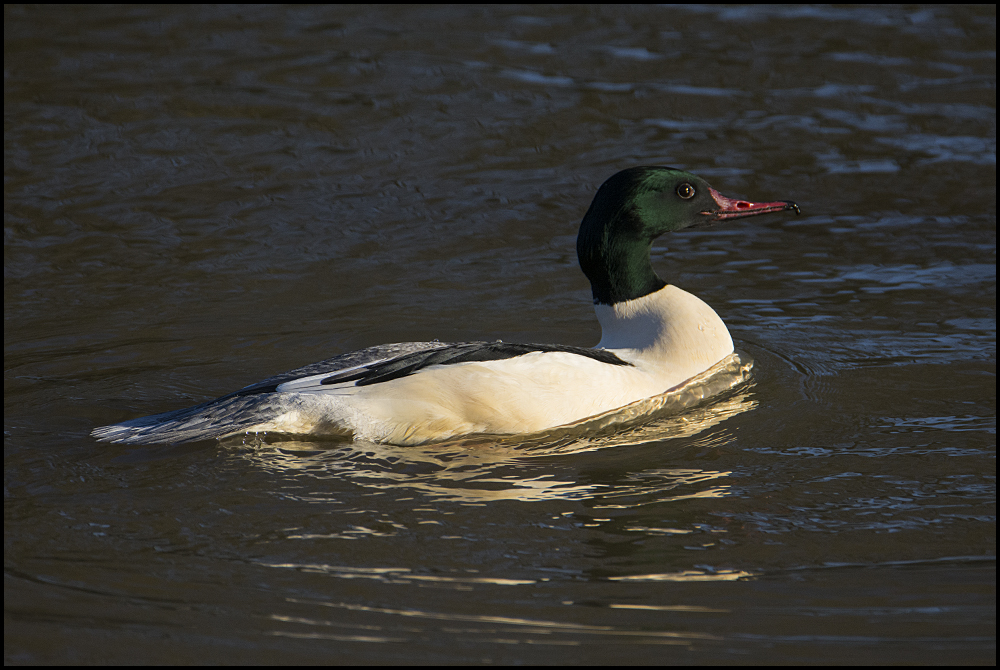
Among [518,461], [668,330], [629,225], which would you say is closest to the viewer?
[518,461]

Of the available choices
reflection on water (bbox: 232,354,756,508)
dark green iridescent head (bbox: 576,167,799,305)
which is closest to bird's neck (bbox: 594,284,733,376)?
dark green iridescent head (bbox: 576,167,799,305)

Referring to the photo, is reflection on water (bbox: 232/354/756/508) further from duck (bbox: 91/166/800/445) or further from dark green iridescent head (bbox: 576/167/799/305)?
dark green iridescent head (bbox: 576/167/799/305)

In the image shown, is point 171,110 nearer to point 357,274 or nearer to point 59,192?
point 59,192

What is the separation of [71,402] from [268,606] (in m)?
2.74

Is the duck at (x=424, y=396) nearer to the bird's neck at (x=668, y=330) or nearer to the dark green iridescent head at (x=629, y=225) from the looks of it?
the bird's neck at (x=668, y=330)

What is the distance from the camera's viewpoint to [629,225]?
6.75 m

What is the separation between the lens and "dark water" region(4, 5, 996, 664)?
14.1 ft

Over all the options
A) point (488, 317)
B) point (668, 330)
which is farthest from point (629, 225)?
point (488, 317)

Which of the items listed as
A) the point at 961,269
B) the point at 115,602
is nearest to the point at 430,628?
the point at 115,602

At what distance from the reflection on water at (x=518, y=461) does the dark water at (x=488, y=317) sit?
0.03 metres

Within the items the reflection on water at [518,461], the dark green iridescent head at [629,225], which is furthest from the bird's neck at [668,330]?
the reflection on water at [518,461]

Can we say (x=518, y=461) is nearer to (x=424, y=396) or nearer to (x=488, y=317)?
(x=424, y=396)

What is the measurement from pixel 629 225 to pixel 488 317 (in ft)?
4.74

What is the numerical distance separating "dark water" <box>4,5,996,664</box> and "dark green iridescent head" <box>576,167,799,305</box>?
0.84m
